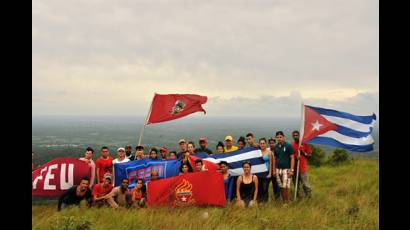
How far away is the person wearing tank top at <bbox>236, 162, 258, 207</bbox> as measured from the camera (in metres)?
10.7

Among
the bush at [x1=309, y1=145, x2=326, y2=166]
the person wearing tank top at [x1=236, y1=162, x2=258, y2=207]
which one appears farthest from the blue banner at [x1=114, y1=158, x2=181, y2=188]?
the bush at [x1=309, y1=145, x2=326, y2=166]

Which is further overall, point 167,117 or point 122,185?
point 167,117

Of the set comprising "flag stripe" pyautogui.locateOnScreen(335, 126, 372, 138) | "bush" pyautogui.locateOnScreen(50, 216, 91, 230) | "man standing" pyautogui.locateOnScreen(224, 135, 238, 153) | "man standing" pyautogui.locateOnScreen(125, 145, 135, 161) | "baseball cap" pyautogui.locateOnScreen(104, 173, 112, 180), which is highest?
"flag stripe" pyautogui.locateOnScreen(335, 126, 372, 138)

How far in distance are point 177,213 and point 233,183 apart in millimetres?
2239

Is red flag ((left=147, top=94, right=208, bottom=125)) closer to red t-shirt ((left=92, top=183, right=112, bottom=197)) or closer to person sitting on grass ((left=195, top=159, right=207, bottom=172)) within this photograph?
person sitting on grass ((left=195, top=159, right=207, bottom=172))

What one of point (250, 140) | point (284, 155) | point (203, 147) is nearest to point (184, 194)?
point (203, 147)

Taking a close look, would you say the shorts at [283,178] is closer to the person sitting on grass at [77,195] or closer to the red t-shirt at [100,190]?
the red t-shirt at [100,190]

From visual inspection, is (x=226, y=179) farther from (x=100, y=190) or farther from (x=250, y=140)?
(x=100, y=190)

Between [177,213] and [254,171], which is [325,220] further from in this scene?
[177,213]

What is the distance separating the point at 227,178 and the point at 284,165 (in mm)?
1767

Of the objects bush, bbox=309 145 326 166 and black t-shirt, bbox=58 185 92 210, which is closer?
black t-shirt, bbox=58 185 92 210
